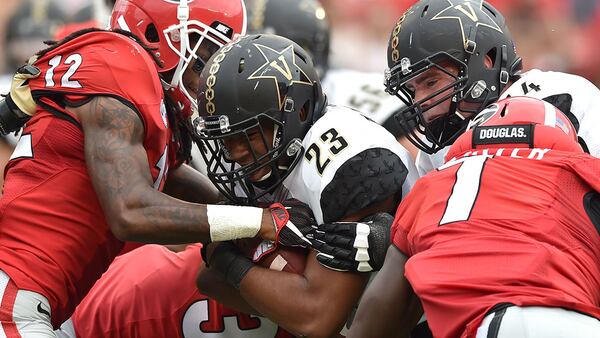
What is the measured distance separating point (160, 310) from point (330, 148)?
1245 mm

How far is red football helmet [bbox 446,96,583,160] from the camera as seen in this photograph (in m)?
3.45

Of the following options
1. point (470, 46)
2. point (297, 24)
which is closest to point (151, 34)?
point (470, 46)

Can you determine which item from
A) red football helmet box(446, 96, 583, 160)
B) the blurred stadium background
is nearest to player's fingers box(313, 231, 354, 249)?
red football helmet box(446, 96, 583, 160)

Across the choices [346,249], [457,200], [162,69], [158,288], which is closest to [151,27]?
[162,69]

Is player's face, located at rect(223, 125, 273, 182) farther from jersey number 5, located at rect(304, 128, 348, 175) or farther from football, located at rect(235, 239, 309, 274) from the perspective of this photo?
football, located at rect(235, 239, 309, 274)

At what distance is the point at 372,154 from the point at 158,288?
1.34 meters

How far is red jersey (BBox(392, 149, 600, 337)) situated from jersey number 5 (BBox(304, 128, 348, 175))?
0.66 meters

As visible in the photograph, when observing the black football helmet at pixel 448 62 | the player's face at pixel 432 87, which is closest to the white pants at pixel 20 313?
the black football helmet at pixel 448 62

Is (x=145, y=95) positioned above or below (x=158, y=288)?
above

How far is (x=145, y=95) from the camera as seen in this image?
411 cm

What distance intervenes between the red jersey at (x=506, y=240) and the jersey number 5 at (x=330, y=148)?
0.66m

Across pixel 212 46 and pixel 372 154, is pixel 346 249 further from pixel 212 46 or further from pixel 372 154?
pixel 212 46

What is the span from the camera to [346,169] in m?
4.00

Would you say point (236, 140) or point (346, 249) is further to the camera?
point (236, 140)
